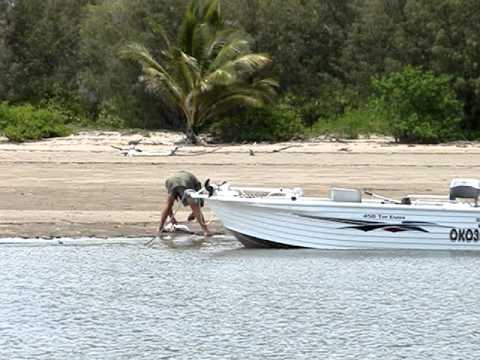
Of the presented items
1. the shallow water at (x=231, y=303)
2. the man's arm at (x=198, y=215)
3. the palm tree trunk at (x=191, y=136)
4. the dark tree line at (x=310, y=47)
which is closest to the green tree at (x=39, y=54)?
the dark tree line at (x=310, y=47)

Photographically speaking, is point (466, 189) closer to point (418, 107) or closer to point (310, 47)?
point (418, 107)

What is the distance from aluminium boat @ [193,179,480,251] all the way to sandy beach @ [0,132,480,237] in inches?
110

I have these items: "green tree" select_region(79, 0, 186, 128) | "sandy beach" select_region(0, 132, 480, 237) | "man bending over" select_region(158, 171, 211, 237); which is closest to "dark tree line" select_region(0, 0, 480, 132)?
"green tree" select_region(79, 0, 186, 128)

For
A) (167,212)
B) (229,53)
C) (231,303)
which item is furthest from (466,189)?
(229,53)

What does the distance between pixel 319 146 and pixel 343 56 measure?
33.6ft

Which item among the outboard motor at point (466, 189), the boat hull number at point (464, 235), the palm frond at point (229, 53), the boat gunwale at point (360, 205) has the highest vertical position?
the palm frond at point (229, 53)

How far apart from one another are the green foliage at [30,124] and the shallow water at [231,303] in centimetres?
2128

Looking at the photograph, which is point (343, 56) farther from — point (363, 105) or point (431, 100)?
point (431, 100)

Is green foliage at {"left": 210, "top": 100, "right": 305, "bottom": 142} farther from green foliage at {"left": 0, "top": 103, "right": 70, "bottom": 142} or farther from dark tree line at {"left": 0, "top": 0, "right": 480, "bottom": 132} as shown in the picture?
green foliage at {"left": 0, "top": 103, "right": 70, "bottom": 142}

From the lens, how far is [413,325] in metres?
13.2

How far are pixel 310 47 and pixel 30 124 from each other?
13247 mm

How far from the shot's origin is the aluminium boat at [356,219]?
55.9 ft

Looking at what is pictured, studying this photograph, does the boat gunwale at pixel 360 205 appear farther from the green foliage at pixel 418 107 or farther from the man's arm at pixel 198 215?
the green foliage at pixel 418 107

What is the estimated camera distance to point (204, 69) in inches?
1567
